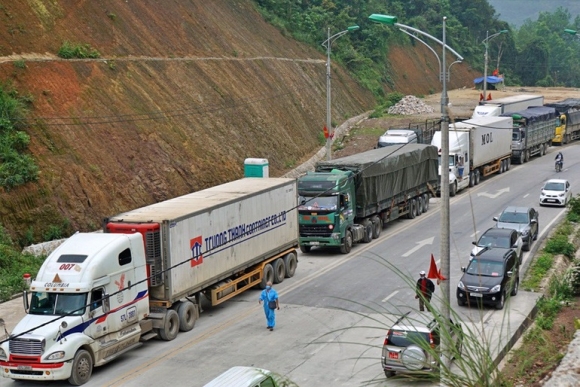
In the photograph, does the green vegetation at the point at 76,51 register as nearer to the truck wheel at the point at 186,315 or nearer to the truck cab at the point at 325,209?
the truck cab at the point at 325,209

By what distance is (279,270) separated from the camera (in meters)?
28.5

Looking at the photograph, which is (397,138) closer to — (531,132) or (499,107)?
(531,132)

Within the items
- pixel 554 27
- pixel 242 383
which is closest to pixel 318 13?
pixel 242 383

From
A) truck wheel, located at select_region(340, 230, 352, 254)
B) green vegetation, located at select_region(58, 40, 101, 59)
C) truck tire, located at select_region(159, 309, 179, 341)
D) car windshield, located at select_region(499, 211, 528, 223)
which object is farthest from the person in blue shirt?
green vegetation, located at select_region(58, 40, 101, 59)

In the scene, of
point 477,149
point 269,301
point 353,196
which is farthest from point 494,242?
point 477,149

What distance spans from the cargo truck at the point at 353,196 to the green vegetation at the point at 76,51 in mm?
13314

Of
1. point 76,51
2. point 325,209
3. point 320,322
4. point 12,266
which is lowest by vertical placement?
point 320,322

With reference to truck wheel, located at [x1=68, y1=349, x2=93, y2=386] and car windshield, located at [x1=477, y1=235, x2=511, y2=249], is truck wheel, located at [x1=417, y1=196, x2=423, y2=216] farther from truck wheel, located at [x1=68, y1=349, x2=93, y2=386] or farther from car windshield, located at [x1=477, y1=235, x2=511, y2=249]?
truck wheel, located at [x1=68, y1=349, x2=93, y2=386]

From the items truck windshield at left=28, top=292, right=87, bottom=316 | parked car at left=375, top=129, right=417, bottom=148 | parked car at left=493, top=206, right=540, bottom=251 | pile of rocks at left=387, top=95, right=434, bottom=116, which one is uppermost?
pile of rocks at left=387, top=95, right=434, bottom=116

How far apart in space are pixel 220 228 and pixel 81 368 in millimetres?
6560

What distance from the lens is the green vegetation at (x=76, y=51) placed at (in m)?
37.9

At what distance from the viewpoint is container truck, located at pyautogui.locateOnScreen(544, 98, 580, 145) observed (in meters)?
61.7

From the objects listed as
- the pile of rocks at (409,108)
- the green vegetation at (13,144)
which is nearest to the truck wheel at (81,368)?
the green vegetation at (13,144)

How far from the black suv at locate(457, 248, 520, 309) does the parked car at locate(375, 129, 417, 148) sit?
74.6ft
